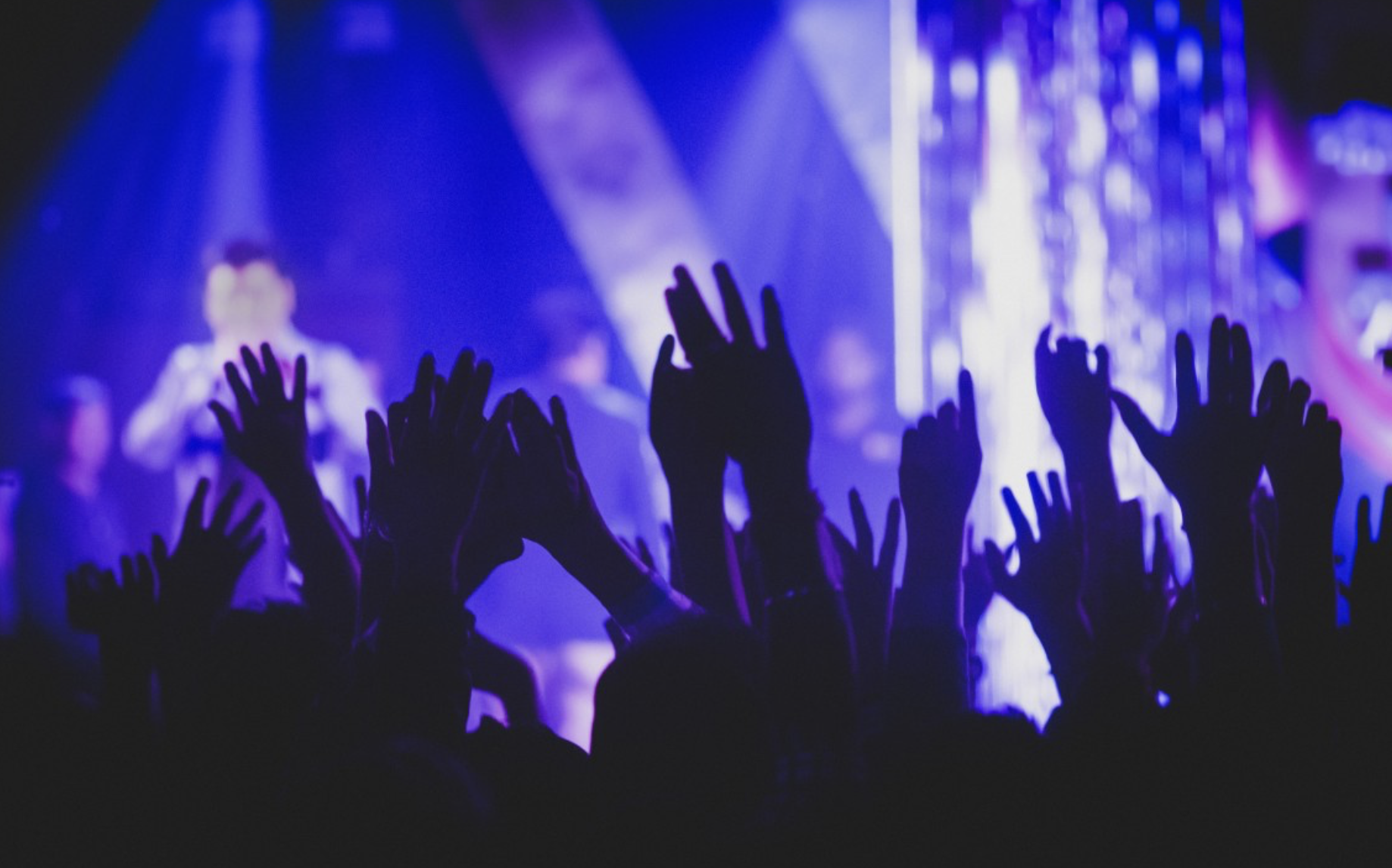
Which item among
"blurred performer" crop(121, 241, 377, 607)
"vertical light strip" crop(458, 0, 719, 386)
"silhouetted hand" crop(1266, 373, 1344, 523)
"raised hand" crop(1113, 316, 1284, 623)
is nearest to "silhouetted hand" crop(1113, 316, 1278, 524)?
"raised hand" crop(1113, 316, 1284, 623)

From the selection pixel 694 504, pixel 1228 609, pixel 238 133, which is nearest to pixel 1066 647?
pixel 1228 609

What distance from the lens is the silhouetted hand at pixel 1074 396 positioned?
4.98 feet

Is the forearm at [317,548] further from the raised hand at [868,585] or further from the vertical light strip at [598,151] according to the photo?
the vertical light strip at [598,151]

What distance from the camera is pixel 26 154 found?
18.6 feet

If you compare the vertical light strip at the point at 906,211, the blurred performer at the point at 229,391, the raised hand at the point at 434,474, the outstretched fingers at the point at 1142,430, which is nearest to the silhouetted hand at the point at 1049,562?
the outstretched fingers at the point at 1142,430

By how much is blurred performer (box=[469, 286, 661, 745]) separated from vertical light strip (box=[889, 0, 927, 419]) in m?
1.32

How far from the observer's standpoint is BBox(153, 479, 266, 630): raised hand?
5.08 feet

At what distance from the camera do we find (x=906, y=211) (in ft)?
18.6

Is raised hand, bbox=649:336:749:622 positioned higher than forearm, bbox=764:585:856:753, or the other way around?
raised hand, bbox=649:336:749:622

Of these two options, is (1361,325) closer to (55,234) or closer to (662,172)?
(662,172)

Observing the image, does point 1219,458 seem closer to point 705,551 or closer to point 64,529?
point 705,551

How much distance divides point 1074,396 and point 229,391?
448 cm

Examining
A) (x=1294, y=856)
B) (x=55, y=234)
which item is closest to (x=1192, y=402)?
(x=1294, y=856)

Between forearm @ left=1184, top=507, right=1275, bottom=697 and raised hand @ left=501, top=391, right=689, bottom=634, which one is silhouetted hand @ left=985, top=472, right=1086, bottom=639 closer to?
forearm @ left=1184, top=507, right=1275, bottom=697
